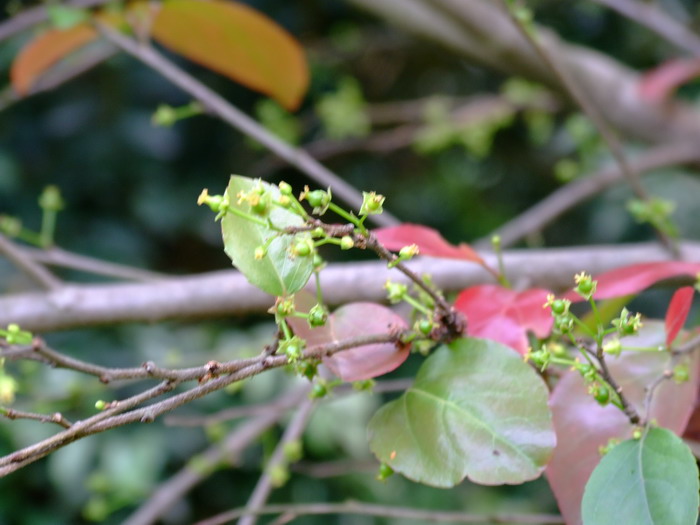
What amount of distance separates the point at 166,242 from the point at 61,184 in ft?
0.81

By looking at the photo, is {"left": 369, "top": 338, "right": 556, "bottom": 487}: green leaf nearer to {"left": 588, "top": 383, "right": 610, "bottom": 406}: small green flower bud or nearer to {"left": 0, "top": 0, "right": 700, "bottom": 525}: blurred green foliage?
{"left": 588, "top": 383, "right": 610, "bottom": 406}: small green flower bud

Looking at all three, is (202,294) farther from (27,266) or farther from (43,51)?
(43,51)

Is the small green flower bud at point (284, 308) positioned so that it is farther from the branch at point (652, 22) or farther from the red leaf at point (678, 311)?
the branch at point (652, 22)

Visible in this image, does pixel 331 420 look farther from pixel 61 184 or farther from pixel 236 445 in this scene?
pixel 61 184

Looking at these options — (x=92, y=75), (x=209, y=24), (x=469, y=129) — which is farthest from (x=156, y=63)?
(x=92, y=75)

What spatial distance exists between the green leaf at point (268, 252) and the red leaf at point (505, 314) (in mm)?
113

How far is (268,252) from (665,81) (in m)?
0.86

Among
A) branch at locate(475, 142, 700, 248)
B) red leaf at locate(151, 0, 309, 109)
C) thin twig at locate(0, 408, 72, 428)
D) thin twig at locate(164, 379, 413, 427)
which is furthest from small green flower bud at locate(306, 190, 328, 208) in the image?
branch at locate(475, 142, 700, 248)

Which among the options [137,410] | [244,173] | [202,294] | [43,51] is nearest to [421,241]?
[137,410]

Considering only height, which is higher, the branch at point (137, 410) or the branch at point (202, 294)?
the branch at point (202, 294)

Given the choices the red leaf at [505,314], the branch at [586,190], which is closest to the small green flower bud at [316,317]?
the red leaf at [505,314]

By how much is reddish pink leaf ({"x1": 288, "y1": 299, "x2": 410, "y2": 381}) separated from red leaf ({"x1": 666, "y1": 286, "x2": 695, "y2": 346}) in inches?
4.8

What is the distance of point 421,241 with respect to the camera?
1.26 ft

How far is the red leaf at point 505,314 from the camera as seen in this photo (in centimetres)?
36
